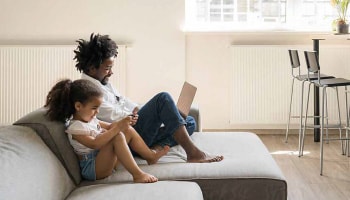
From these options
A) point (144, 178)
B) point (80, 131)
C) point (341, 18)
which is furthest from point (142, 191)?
point (341, 18)

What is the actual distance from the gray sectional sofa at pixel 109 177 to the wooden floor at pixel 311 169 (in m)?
0.76

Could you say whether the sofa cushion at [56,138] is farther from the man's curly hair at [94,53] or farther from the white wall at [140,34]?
the white wall at [140,34]

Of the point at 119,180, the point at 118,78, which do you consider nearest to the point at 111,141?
the point at 119,180

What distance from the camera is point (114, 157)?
98.8 inches

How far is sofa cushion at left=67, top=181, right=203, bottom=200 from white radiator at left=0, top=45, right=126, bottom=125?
2948 millimetres

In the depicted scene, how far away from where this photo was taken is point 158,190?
223cm

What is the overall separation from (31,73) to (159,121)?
2615mm

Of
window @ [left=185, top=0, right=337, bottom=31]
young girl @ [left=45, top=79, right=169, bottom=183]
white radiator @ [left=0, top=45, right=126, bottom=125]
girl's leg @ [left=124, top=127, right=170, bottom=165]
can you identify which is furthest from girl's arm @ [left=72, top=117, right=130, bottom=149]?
window @ [left=185, top=0, right=337, bottom=31]

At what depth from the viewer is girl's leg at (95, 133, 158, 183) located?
246 cm

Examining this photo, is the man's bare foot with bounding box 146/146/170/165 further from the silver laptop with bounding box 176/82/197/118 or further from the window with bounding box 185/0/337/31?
the window with bounding box 185/0/337/31

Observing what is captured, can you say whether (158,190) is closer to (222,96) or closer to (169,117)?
(169,117)

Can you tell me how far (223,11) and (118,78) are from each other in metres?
1.27

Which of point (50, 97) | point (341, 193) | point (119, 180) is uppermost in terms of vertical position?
point (50, 97)

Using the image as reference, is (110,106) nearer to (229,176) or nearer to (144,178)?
(144,178)
